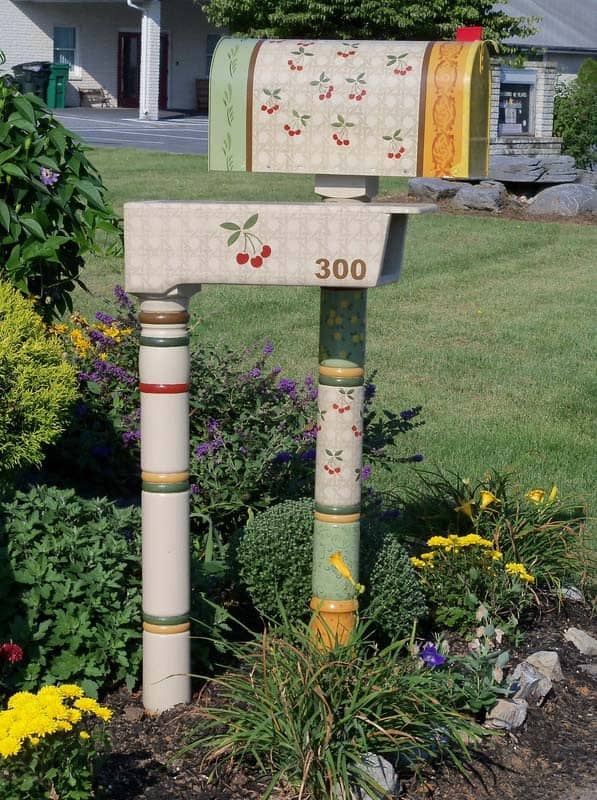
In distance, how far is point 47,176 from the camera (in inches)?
186

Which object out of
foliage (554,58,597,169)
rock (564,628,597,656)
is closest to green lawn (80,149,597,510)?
rock (564,628,597,656)

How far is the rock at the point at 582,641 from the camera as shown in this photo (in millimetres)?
4367

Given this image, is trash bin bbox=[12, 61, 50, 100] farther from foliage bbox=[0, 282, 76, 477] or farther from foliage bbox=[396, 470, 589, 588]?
foliage bbox=[0, 282, 76, 477]

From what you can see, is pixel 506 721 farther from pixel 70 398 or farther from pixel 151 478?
pixel 70 398

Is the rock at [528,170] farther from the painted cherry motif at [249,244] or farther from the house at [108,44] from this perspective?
the house at [108,44]

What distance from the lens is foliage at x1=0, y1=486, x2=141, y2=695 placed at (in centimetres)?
359

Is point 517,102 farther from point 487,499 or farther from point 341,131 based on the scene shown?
point 341,131

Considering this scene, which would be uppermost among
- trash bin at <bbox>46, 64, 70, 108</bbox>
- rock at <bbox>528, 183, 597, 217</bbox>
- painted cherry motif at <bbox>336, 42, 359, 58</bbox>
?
trash bin at <bbox>46, 64, 70, 108</bbox>

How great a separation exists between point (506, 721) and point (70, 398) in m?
1.83

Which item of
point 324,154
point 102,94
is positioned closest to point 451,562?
point 324,154

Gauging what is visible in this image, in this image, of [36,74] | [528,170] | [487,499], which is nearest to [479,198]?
[528,170]

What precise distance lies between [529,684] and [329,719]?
977 mm

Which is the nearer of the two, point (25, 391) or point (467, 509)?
point (25, 391)

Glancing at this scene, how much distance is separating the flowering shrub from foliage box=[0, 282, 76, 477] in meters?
1.43
